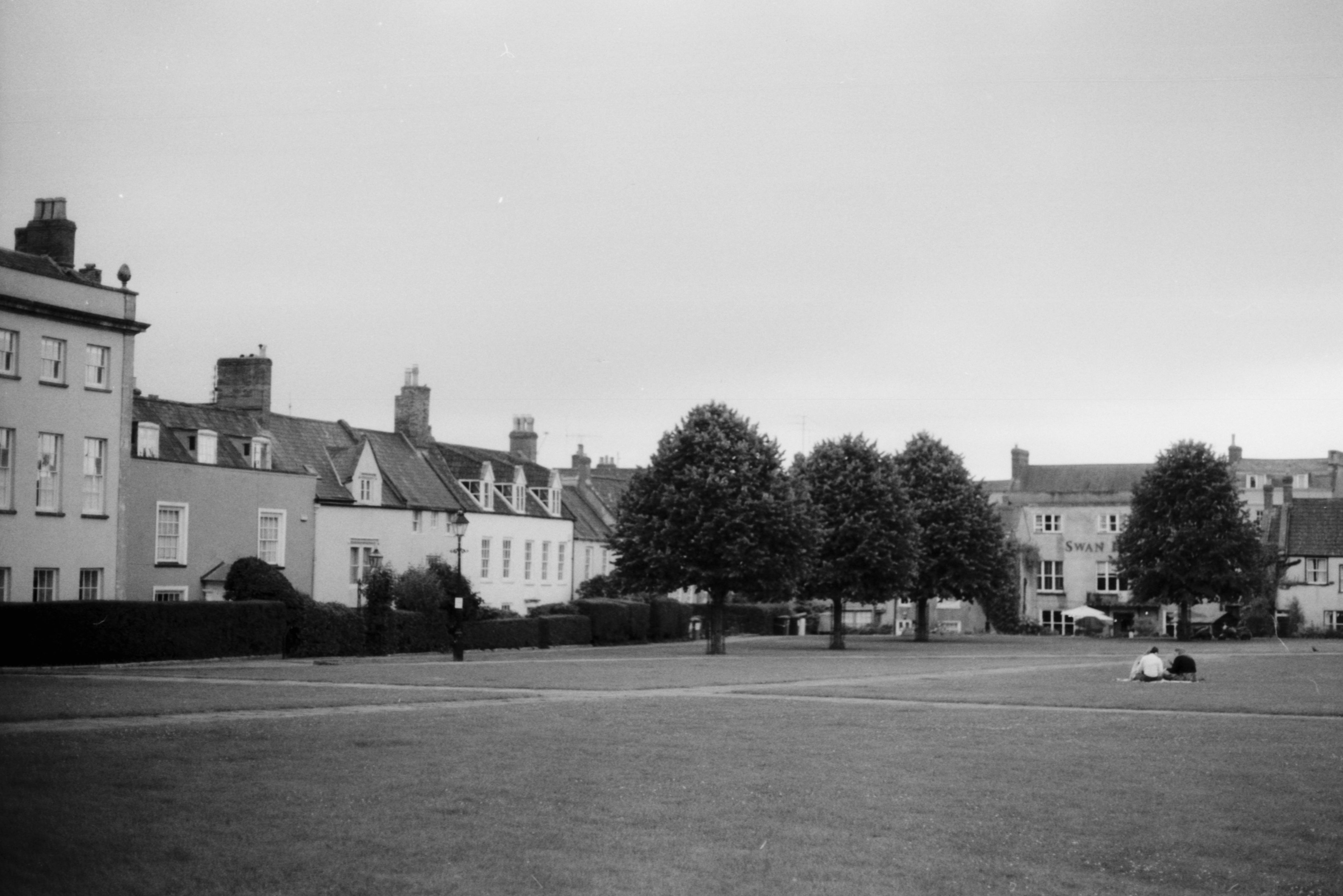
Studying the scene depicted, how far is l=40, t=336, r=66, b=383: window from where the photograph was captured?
138ft

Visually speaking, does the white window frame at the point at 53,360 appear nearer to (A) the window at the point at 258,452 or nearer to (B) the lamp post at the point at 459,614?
(A) the window at the point at 258,452

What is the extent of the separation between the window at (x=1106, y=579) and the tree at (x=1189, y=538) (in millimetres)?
14948

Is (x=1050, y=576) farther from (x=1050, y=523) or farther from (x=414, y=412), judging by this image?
(x=414, y=412)

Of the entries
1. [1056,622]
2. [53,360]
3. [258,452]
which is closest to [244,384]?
[258,452]

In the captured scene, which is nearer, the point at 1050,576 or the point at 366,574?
the point at 366,574

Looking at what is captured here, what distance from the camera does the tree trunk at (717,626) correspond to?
5562 centimetres

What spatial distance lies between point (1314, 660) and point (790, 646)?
74.7 feet

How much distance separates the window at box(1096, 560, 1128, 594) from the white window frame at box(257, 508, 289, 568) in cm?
6124

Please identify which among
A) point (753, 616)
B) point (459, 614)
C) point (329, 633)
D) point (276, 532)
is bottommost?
point (753, 616)

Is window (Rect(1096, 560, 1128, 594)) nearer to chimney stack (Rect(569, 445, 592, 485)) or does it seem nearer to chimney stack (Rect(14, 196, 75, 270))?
chimney stack (Rect(569, 445, 592, 485))

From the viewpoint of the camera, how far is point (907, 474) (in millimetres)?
79000

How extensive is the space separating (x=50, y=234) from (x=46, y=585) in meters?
11.6

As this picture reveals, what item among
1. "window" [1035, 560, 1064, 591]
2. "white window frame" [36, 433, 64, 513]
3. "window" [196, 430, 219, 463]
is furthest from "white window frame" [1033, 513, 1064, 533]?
"white window frame" [36, 433, 64, 513]

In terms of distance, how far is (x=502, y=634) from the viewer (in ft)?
189
